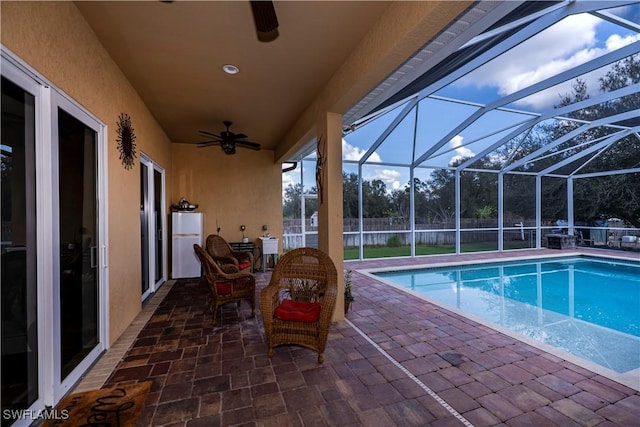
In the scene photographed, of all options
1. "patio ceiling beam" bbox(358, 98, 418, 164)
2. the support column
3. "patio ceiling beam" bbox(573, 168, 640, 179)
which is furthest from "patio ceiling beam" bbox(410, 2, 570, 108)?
"patio ceiling beam" bbox(573, 168, 640, 179)

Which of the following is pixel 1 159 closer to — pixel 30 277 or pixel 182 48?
pixel 30 277

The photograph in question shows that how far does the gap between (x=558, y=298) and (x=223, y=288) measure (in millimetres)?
5871

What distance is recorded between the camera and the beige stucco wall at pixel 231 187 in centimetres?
628

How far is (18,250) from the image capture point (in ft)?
5.52

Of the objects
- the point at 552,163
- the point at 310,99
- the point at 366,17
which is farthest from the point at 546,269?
the point at 366,17

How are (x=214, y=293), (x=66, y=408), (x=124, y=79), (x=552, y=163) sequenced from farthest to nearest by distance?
(x=552, y=163), (x=214, y=293), (x=124, y=79), (x=66, y=408)

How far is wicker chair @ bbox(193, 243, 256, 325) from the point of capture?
135 inches

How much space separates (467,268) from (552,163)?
5.14m

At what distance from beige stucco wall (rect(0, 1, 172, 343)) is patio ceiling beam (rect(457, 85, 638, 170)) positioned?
728cm

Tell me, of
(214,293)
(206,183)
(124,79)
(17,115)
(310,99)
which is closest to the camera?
(17,115)

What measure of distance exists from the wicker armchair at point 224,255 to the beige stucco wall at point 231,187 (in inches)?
57.5

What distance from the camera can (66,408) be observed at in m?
1.88

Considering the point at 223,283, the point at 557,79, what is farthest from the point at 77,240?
the point at 557,79

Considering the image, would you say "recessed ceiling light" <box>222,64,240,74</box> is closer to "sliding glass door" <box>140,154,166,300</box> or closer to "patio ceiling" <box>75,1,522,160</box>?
"patio ceiling" <box>75,1,522,160</box>
